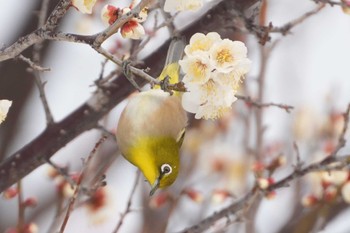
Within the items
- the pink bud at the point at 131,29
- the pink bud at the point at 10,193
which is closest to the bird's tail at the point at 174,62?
the pink bud at the point at 131,29

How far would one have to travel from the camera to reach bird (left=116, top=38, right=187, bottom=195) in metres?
→ 1.99

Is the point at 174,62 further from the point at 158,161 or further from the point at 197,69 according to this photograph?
the point at 197,69

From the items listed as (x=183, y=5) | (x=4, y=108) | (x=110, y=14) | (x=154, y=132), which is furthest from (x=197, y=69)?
(x=154, y=132)

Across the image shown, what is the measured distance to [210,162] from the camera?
462 centimetres

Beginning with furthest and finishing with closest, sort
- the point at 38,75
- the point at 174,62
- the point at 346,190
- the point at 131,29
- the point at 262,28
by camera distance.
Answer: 1. the point at 346,190
2. the point at 38,75
3. the point at 262,28
4. the point at 174,62
5. the point at 131,29

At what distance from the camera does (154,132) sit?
206 centimetres

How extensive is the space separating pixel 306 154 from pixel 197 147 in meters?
0.72

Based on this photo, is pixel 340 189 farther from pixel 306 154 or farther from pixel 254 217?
pixel 306 154

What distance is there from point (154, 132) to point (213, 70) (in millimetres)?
660

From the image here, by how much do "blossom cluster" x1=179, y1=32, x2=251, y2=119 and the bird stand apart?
48cm

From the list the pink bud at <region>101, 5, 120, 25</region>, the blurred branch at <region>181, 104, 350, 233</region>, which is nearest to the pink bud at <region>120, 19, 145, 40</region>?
the pink bud at <region>101, 5, 120, 25</region>

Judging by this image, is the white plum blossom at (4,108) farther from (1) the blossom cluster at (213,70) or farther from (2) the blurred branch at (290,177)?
(2) the blurred branch at (290,177)

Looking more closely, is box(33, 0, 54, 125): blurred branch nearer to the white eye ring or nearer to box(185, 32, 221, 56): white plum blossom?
the white eye ring

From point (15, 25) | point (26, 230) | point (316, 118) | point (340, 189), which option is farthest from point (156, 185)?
point (316, 118)
